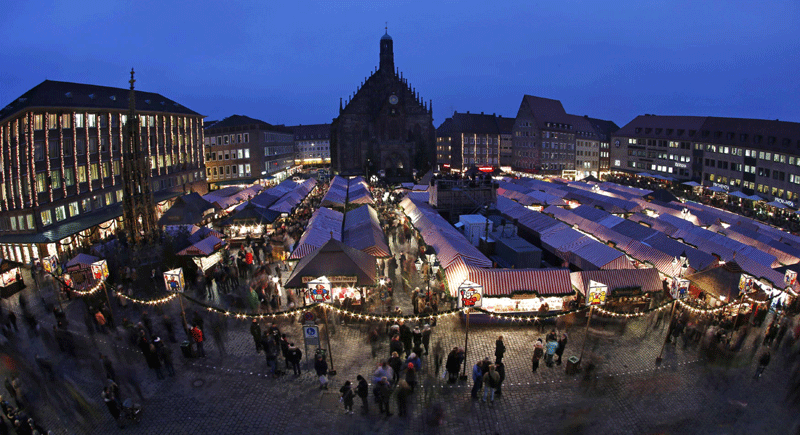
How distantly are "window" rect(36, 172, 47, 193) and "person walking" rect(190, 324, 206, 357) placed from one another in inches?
927

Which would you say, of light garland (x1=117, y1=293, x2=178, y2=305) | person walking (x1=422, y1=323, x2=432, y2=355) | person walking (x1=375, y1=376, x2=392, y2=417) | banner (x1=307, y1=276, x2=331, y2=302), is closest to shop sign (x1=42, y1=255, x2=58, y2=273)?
light garland (x1=117, y1=293, x2=178, y2=305)

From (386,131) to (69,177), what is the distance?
147 feet

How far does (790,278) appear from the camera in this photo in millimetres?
16703

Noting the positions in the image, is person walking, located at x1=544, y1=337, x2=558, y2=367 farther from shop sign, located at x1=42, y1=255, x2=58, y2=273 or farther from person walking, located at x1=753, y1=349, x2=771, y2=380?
shop sign, located at x1=42, y1=255, x2=58, y2=273

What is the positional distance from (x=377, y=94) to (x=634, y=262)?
57.5 m

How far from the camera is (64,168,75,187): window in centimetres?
3203

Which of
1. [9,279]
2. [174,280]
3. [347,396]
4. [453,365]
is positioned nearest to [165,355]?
[174,280]

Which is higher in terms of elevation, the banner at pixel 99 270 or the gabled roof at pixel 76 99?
the gabled roof at pixel 76 99

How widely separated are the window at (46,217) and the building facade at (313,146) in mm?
75185

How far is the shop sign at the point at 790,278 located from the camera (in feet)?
54.3

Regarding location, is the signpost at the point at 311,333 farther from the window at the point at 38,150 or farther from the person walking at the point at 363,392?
the window at the point at 38,150

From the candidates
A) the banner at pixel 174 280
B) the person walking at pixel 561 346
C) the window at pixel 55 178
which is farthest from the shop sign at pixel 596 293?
the window at pixel 55 178

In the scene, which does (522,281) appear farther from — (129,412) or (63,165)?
(63,165)

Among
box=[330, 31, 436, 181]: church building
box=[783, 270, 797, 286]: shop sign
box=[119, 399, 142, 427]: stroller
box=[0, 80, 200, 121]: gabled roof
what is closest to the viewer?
box=[119, 399, 142, 427]: stroller
